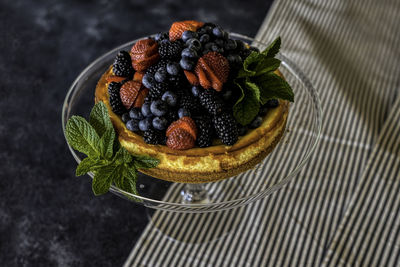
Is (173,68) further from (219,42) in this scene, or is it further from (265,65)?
(265,65)

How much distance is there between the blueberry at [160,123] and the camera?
1.17 m

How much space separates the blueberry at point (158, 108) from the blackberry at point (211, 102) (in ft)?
0.41

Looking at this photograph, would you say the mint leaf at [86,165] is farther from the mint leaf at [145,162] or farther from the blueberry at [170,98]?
the blueberry at [170,98]

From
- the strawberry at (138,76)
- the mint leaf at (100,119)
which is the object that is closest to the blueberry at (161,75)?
the strawberry at (138,76)

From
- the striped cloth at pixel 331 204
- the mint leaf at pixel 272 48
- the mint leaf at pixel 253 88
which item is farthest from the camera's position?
the striped cloth at pixel 331 204

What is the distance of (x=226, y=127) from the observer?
1166 millimetres

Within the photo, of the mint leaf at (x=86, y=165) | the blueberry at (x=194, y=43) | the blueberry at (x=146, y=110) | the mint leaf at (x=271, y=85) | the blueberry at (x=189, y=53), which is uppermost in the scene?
the blueberry at (x=194, y=43)

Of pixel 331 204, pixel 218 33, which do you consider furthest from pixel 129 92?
pixel 331 204

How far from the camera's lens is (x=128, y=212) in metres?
1.68

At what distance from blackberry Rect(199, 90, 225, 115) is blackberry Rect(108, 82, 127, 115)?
29 cm

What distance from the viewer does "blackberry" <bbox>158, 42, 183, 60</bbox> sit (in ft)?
4.06

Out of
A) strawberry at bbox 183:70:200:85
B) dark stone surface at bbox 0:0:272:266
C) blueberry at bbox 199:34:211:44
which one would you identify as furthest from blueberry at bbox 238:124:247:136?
dark stone surface at bbox 0:0:272:266

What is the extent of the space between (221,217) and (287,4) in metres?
1.60

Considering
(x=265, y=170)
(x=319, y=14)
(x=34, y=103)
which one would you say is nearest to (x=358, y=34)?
(x=319, y=14)
